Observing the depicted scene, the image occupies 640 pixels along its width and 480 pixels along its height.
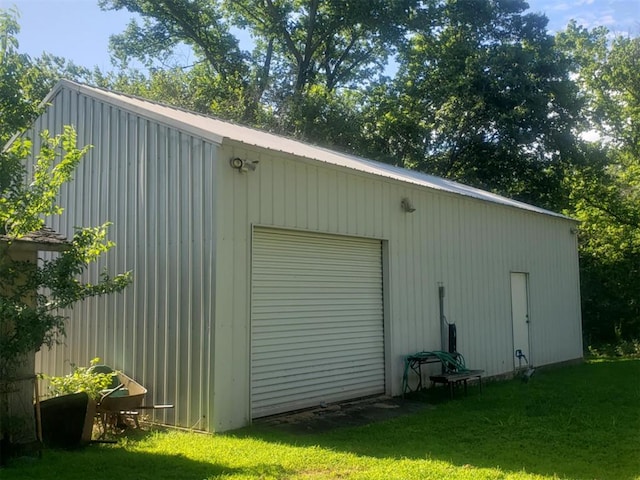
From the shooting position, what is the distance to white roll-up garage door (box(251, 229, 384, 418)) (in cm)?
789

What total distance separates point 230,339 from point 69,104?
5.06 metres

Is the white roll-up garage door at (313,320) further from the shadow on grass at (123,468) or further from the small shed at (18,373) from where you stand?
the small shed at (18,373)

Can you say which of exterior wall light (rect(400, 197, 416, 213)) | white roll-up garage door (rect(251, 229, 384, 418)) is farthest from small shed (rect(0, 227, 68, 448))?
exterior wall light (rect(400, 197, 416, 213))

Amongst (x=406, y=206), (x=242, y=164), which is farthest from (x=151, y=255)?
(x=406, y=206)

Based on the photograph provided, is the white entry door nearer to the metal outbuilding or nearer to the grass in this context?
the metal outbuilding

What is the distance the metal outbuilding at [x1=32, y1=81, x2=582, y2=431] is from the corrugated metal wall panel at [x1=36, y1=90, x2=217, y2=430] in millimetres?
21

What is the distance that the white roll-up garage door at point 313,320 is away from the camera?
25.9ft

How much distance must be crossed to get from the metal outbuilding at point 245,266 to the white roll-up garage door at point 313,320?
0.02m

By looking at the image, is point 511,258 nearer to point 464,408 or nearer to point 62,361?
point 464,408

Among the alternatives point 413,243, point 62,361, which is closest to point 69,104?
point 62,361

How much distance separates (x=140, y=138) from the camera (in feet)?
27.3

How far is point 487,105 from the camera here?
22781mm

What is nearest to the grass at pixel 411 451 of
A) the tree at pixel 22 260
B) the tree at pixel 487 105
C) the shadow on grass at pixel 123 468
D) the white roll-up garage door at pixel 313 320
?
the shadow on grass at pixel 123 468

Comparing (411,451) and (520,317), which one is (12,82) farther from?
(520,317)
